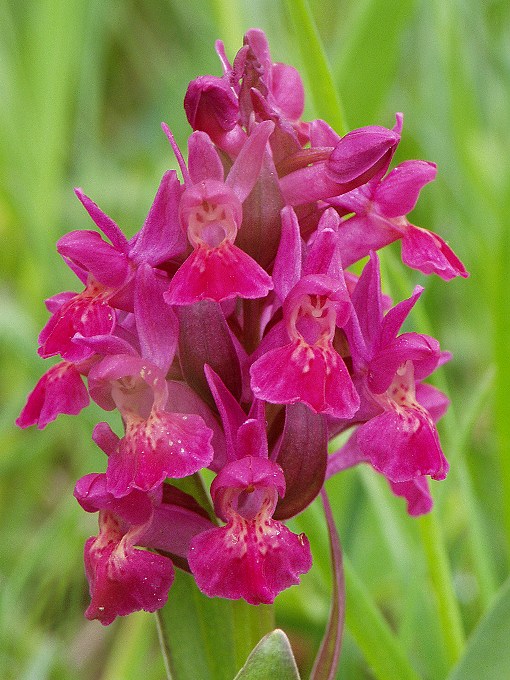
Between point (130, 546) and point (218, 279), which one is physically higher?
point (218, 279)

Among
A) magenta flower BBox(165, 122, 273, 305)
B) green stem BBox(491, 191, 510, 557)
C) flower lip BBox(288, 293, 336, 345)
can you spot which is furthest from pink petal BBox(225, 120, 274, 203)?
green stem BBox(491, 191, 510, 557)

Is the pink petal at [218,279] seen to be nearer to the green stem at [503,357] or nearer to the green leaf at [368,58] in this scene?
the green stem at [503,357]

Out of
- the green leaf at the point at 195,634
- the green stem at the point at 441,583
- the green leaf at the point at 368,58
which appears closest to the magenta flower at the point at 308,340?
the green leaf at the point at 195,634

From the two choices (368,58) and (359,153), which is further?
(368,58)

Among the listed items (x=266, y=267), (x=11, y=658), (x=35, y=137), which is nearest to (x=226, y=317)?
(x=266, y=267)

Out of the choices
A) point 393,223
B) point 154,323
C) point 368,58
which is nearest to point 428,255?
point 393,223

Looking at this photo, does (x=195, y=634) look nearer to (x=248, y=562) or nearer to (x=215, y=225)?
(x=248, y=562)
